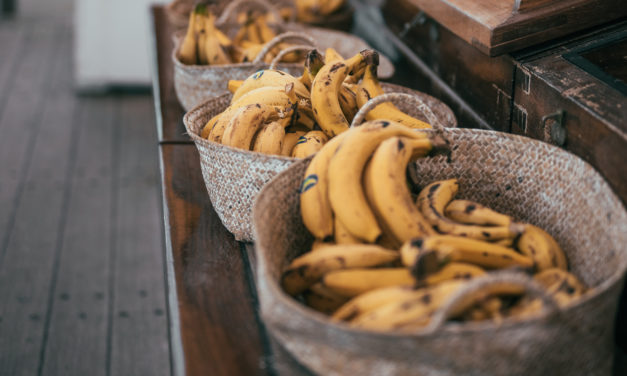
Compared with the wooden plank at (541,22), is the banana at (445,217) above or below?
below

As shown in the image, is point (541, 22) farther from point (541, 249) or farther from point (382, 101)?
point (541, 249)

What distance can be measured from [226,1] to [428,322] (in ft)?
6.50

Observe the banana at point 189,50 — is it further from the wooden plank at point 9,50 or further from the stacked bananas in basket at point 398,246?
the wooden plank at point 9,50

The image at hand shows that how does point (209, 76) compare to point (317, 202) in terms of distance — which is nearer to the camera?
point (317, 202)

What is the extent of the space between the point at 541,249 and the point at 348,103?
20.8 inches

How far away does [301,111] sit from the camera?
1368 millimetres

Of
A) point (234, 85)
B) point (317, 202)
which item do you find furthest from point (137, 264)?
point (317, 202)

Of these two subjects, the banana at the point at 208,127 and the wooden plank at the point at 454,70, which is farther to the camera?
the wooden plank at the point at 454,70

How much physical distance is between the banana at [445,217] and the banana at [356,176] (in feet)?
0.34

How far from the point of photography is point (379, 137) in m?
1.02

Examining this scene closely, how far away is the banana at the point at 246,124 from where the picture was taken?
121 centimetres

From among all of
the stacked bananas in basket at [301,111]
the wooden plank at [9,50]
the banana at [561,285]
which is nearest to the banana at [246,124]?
the stacked bananas in basket at [301,111]

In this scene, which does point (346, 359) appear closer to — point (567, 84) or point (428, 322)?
point (428, 322)

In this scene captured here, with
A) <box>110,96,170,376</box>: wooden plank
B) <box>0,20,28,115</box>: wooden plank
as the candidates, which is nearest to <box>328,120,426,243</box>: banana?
<box>110,96,170,376</box>: wooden plank
